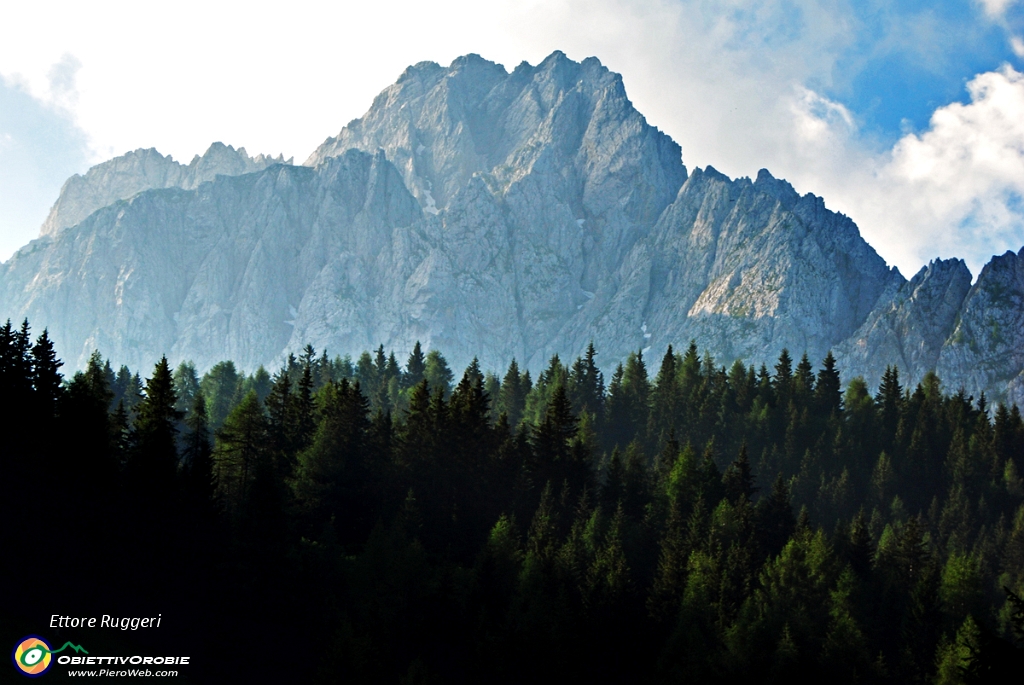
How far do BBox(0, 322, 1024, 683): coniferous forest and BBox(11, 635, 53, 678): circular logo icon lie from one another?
4021 millimetres

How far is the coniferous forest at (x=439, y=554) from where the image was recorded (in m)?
60.9

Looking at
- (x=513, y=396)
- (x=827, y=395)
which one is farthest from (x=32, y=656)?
(x=827, y=395)

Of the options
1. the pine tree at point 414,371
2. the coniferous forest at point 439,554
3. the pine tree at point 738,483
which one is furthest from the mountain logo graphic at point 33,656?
the pine tree at point 414,371

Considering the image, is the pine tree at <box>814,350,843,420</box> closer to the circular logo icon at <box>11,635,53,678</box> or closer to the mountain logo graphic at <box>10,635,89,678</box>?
the mountain logo graphic at <box>10,635,89,678</box>

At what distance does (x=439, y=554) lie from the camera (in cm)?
8388

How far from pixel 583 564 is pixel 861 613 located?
83.4 feet

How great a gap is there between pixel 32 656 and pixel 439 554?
1640 inches

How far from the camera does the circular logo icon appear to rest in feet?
145

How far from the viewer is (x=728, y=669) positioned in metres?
76.4

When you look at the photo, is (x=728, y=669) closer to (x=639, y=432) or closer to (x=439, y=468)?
(x=439, y=468)

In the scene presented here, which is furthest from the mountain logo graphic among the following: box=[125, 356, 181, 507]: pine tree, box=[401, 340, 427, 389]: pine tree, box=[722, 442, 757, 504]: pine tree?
box=[401, 340, 427, 389]: pine tree

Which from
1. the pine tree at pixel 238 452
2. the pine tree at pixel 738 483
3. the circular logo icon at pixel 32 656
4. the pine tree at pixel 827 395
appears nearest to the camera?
the circular logo icon at pixel 32 656

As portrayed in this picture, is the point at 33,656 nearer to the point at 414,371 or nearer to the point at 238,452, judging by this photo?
the point at 238,452

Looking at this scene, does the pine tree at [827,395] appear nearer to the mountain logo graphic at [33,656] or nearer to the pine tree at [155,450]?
the pine tree at [155,450]
